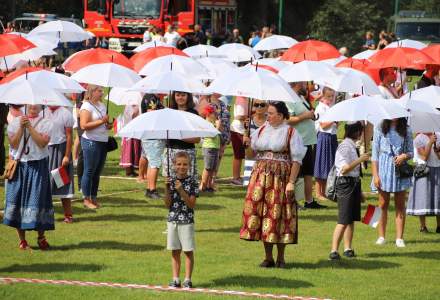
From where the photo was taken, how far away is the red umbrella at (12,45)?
720 inches

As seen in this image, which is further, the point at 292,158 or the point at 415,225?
the point at 415,225

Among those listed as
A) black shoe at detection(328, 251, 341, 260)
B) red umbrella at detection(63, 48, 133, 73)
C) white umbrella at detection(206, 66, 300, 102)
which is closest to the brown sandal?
black shoe at detection(328, 251, 341, 260)

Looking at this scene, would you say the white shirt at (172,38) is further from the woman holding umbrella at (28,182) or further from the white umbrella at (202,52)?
the woman holding umbrella at (28,182)

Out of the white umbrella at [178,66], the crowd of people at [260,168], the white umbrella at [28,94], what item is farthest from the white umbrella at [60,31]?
the white umbrella at [28,94]

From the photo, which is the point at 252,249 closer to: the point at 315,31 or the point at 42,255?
the point at 42,255

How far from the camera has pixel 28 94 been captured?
1209 centimetres

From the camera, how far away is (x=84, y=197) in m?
15.9

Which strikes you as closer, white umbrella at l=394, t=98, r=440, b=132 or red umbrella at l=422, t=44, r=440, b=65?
white umbrella at l=394, t=98, r=440, b=132

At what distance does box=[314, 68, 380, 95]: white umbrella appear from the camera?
1564 cm

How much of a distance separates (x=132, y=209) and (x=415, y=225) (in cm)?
382

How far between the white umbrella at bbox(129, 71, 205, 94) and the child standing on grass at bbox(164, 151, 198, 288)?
2627 mm

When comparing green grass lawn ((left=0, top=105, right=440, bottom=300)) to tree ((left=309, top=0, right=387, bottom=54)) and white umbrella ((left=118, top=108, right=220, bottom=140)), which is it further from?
tree ((left=309, top=0, right=387, bottom=54))

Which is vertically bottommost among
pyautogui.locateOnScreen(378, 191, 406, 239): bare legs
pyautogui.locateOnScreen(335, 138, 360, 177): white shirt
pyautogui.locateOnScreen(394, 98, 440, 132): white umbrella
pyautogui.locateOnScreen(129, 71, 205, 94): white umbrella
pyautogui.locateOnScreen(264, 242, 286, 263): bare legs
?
pyautogui.locateOnScreen(264, 242, 286, 263): bare legs

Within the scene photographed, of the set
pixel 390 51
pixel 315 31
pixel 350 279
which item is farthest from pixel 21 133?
pixel 315 31
